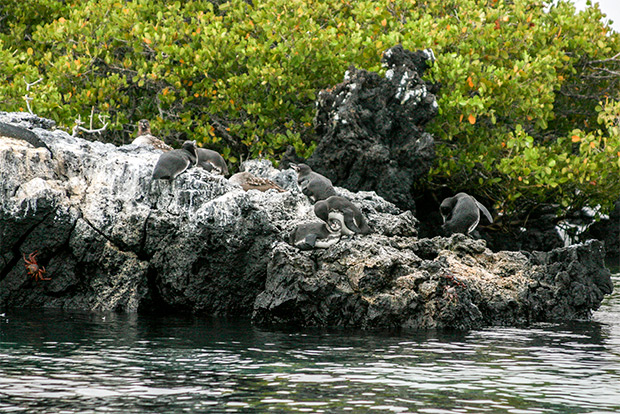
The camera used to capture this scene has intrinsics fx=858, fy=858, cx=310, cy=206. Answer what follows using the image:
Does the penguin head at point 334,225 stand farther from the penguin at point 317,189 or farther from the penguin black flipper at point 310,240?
the penguin at point 317,189

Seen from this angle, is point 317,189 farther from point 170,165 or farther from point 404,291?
point 404,291

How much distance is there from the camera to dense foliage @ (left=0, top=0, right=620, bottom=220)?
22781 millimetres

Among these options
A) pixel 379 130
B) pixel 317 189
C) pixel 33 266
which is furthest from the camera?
pixel 379 130

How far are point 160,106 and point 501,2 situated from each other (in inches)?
416

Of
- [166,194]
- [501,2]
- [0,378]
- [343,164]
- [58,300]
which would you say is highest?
[501,2]

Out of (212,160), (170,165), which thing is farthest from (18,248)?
(212,160)

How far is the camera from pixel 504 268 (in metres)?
14.5

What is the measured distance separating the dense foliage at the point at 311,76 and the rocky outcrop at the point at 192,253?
7.91 metres

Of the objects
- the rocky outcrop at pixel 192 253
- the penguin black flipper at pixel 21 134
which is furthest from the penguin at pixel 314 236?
the penguin black flipper at pixel 21 134

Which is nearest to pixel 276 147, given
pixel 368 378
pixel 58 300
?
pixel 58 300

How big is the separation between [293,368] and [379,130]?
12.6 metres

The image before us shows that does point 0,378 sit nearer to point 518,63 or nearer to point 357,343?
point 357,343

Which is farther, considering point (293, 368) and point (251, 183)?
point (251, 183)

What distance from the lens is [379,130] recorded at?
2131 centimetres
